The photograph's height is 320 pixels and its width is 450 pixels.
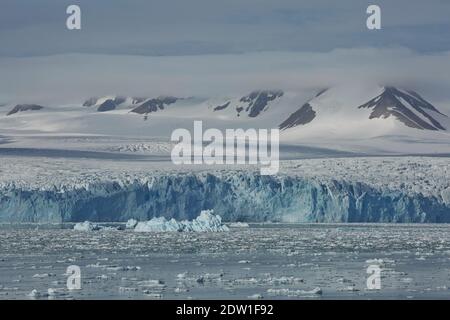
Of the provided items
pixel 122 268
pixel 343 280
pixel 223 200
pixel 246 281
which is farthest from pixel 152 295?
pixel 223 200

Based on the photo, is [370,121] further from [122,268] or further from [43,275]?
[43,275]

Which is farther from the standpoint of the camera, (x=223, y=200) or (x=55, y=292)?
(x=223, y=200)

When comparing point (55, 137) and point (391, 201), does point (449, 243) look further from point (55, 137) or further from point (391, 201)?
point (55, 137)

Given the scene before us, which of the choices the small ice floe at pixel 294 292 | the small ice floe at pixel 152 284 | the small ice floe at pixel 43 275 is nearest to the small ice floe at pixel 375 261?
the small ice floe at pixel 294 292

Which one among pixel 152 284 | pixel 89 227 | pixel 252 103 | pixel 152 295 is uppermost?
pixel 252 103
